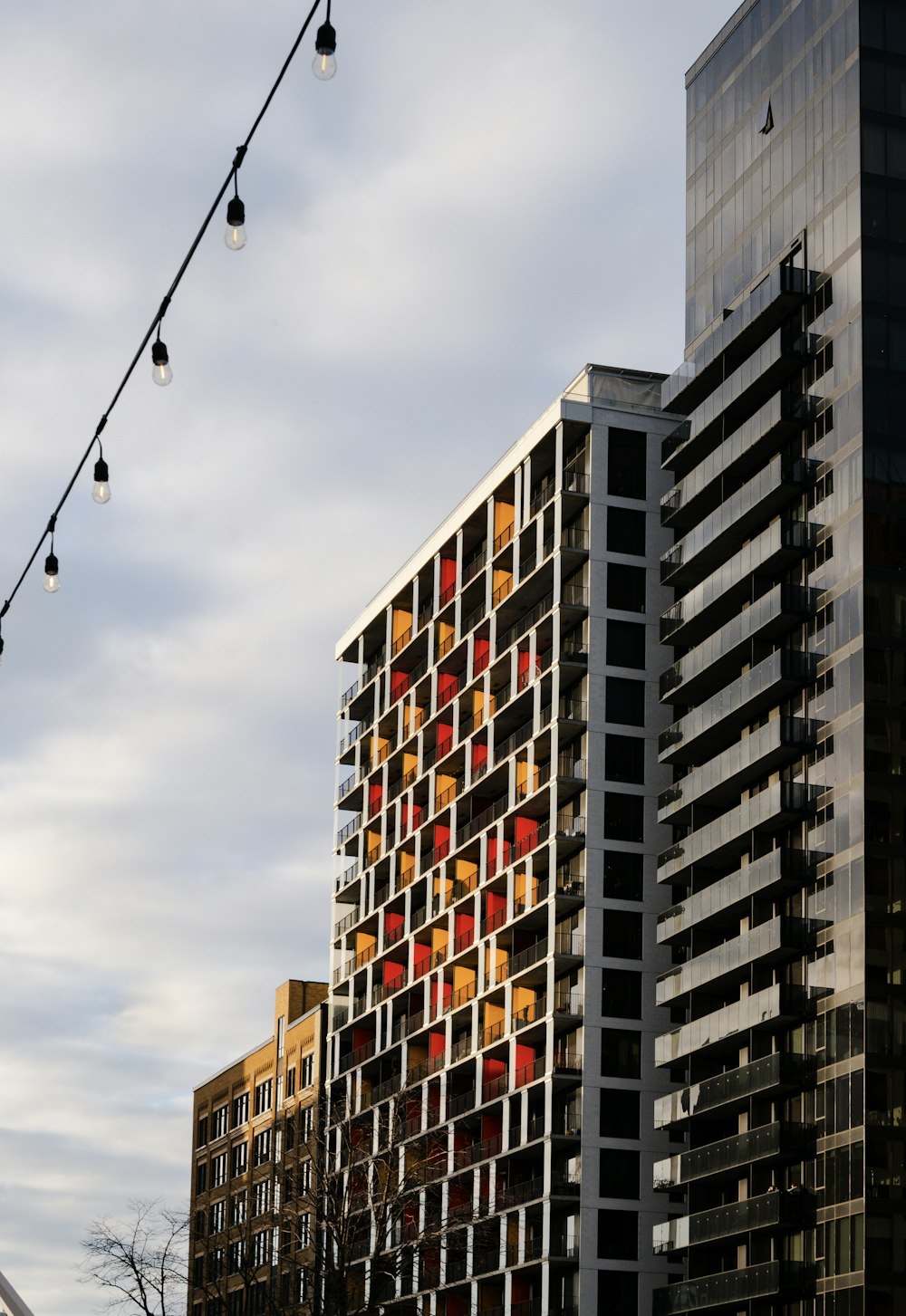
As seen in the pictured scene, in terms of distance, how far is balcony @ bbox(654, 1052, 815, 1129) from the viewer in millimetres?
81812

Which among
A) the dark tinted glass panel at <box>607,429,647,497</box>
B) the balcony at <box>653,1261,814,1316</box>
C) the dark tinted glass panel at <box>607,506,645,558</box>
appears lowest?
the balcony at <box>653,1261,814,1316</box>

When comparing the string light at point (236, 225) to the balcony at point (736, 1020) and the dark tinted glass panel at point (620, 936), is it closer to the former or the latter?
the balcony at point (736, 1020)

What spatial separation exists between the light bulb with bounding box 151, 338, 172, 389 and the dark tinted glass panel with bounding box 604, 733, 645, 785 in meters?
75.9

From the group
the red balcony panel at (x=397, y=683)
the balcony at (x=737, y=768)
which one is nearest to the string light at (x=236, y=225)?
the balcony at (x=737, y=768)

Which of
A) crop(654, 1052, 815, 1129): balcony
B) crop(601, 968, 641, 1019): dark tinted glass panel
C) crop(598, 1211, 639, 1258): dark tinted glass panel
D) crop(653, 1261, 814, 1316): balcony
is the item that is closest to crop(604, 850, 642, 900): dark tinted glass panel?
crop(601, 968, 641, 1019): dark tinted glass panel

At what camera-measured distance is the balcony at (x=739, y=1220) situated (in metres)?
80.4

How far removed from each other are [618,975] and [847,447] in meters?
28.0

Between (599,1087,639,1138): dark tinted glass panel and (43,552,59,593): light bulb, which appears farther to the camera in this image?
(599,1087,639,1138): dark tinted glass panel

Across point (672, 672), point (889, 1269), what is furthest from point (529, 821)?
point (889, 1269)

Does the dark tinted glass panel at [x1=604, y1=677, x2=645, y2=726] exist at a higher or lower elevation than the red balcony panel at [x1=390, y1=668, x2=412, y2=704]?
lower

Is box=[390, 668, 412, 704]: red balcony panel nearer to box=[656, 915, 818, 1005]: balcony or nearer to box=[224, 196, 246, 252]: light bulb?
box=[656, 915, 818, 1005]: balcony

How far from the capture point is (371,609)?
13888 cm

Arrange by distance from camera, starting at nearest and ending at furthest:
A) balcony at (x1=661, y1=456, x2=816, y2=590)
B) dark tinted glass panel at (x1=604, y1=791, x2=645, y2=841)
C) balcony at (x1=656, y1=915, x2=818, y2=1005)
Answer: balcony at (x1=656, y1=915, x2=818, y2=1005) < balcony at (x1=661, y1=456, x2=816, y2=590) < dark tinted glass panel at (x1=604, y1=791, x2=645, y2=841)

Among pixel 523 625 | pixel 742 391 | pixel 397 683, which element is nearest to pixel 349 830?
pixel 397 683
